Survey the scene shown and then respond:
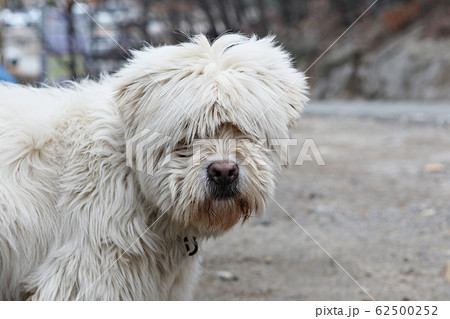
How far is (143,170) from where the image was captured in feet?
10.7

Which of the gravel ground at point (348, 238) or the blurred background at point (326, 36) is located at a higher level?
the blurred background at point (326, 36)

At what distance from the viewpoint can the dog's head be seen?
3121 mm

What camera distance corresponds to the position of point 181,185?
10.3 ft

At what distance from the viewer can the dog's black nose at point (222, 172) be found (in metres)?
3.05

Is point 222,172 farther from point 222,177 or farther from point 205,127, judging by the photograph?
point 205,127

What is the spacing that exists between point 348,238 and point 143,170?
10.6 ft

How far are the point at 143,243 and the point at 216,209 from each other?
1.47 feet

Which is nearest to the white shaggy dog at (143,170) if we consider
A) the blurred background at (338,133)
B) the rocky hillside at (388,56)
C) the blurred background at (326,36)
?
the blurred background at (338,133)

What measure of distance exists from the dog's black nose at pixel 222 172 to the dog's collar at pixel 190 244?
1.76ft

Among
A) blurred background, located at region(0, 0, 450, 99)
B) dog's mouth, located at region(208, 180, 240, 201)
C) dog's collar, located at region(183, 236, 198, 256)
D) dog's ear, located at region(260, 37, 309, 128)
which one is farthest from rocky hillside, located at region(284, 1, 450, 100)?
dog's mouth, located at region(208, 180, 240, 201)

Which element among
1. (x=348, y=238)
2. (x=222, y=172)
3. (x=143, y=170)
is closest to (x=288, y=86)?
(x=222, y=172)

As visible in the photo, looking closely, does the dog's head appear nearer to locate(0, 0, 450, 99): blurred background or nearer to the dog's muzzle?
the dog's muzzle

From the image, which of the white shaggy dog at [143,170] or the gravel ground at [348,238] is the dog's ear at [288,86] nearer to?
the white shaggy dog at [143,170]

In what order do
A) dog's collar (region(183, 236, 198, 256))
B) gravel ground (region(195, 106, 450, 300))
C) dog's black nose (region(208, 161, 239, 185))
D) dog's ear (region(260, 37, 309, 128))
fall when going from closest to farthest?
1. dog's black nose (region(208, 161, 239, 185))
2. dog's ear (region(260, 37, 309, 128))
3. dog's collar (region(183, 236, 198, 256))
4. gravel ground (region(195, 106, 450, 300))
